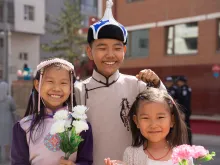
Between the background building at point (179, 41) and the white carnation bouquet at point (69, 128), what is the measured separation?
40.1ft

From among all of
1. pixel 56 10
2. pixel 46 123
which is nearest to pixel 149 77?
pixel 46 123

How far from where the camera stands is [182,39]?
14828 millimetres

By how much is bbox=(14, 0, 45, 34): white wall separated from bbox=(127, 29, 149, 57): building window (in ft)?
40.9

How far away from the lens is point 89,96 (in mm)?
2471

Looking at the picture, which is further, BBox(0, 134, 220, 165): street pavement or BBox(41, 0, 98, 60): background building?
BBox(41, 0, 98, 60): background building

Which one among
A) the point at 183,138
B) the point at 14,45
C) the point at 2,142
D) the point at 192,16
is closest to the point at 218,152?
the point at 2,142

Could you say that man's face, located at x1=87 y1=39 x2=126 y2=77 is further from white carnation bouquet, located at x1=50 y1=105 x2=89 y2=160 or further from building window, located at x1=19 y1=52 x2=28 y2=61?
building window, located at x1=19 y1=52 x2=28 y2=61

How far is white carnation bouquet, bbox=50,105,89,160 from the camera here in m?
1.92

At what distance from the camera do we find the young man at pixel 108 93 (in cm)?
239

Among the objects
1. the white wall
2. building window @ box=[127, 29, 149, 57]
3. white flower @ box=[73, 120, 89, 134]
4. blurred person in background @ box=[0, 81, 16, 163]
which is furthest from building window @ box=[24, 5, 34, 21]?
white flower @ box=[73, 120, 89, 134]

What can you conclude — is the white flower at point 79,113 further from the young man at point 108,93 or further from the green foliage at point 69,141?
the young man at point 108,93

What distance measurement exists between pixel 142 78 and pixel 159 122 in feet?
1.51

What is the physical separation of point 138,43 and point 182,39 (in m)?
2.29

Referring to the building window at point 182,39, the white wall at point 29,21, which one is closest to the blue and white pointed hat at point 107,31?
the building window at point 182,39
